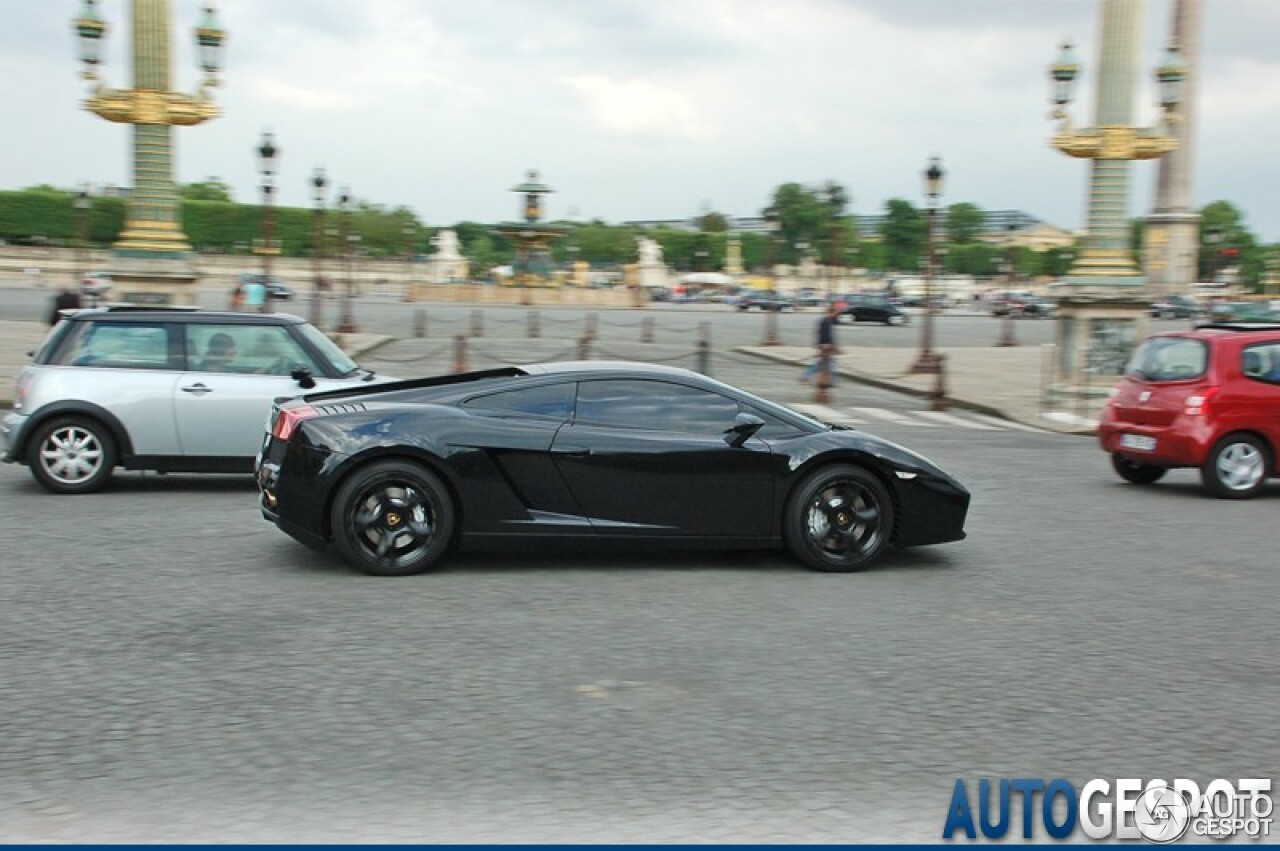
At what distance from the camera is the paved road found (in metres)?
4.65

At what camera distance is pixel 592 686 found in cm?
601

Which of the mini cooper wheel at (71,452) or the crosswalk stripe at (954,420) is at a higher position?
the mini cooper wheel at (71,452)

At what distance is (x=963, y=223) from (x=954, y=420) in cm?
15893

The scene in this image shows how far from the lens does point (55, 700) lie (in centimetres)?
566

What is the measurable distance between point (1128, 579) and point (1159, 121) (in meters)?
19.5

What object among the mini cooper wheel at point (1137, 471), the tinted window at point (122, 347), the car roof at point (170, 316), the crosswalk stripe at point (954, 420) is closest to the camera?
the tinted window at point (122, 347)

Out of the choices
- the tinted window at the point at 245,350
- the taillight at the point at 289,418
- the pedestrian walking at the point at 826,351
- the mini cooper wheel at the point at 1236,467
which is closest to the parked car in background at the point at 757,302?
the pedestrian walking at the point at 826,351

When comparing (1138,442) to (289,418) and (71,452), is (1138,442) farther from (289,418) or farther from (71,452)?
(71,452)

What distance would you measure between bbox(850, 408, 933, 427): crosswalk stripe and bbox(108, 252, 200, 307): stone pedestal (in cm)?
1193

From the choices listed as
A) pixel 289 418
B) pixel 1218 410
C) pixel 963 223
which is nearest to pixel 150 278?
pixel 289 418

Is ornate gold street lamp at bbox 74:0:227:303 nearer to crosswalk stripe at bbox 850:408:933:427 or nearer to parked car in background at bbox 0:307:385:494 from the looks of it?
crosswalk stripe at bbox 850:408:933:427

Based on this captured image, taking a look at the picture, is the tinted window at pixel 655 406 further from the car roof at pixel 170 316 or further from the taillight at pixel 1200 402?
the taillight at pixel 1200 402

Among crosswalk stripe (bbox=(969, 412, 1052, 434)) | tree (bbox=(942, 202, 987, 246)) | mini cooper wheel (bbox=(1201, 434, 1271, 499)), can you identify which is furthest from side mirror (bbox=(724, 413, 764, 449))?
tree (bbox=(942, 202, 987, 246))

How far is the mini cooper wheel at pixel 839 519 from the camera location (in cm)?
859
